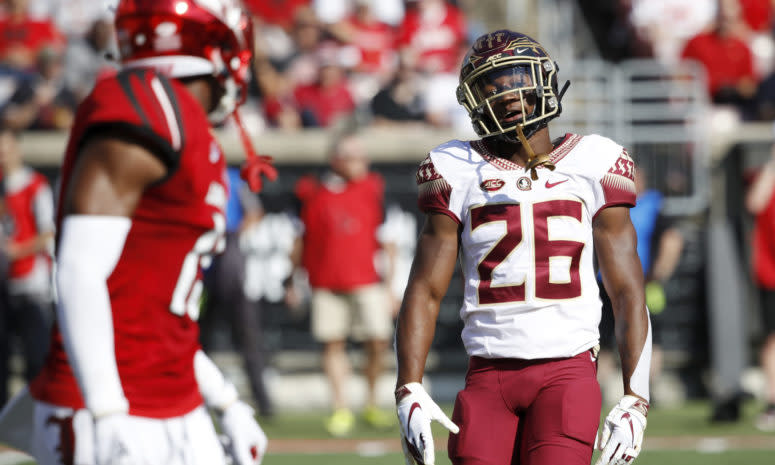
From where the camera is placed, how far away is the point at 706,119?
10.9 meters

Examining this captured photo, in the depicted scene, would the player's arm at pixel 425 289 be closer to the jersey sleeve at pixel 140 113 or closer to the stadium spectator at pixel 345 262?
the jersey sleeve at pixel 140 113

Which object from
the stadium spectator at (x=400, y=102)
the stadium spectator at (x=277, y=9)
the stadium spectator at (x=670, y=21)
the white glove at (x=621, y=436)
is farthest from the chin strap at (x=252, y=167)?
the stadium spectator at (x=277, y=9)

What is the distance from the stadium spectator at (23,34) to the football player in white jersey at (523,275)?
440 inches

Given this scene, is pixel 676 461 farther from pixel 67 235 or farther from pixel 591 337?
pixel 67 235

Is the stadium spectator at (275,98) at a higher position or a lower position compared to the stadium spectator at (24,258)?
higher

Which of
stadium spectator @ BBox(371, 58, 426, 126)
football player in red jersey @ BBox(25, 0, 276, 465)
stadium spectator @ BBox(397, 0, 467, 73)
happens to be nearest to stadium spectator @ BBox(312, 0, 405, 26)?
stadium spectator @ BBox(397, 0, 467, 73)

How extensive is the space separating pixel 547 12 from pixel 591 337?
11385 mm

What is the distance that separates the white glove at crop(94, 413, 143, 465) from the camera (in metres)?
2.47

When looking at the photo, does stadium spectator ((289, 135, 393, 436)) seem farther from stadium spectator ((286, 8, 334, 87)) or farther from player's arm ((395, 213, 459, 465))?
player's arm ((395, 213, 459, 465))

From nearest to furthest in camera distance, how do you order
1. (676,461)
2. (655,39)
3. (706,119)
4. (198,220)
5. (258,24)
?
(198,220)
(676,461)
(706,119)
(655,39)
(258,24)

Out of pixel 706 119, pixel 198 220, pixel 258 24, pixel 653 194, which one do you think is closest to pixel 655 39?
pixel 706 119

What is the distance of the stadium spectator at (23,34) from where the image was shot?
1393 cm

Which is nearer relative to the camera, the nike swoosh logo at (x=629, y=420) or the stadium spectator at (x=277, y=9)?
the nike swoosh logo at (x=629, y=420)

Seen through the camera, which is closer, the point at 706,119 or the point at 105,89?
the point at 105,89
